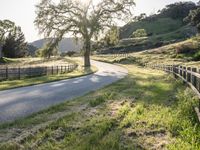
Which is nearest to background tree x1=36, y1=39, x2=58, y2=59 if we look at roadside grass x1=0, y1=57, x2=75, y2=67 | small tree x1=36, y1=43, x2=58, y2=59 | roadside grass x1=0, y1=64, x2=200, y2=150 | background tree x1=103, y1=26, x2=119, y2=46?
small tree x1=36, y1=43, x2=58, y2=59

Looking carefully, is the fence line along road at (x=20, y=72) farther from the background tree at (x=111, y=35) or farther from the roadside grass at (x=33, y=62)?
the roadside grass at (x=33, y=62)

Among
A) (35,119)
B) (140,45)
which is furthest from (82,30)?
(140,45)

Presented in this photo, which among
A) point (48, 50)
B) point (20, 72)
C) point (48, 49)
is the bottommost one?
point (20, 72)

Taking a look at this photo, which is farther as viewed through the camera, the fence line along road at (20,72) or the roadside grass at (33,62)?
the roadside grass at (33,62)

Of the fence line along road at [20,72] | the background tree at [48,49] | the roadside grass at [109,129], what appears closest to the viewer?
the roadside grass at [109,129]

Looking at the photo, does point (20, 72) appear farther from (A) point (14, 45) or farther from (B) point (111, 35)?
(A) point (14, 45)

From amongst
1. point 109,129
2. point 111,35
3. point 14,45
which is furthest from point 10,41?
point 109,129

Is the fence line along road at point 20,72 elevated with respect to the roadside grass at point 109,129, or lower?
lower

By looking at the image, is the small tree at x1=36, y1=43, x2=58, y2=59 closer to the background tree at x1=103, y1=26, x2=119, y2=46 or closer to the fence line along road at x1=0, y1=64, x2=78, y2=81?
the background tree at x1=103, y1=26, x2=119, y2=46

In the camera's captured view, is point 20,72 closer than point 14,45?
Yes

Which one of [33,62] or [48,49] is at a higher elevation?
[48,49]

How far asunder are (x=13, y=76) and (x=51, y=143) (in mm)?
28192

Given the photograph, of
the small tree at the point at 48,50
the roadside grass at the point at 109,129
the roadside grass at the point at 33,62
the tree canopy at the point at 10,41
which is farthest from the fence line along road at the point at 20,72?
the tree canopy at the point at 10,41

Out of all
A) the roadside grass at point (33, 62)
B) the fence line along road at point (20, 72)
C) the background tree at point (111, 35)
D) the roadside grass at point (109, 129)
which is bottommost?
the roadside grass at point (33, 62)
